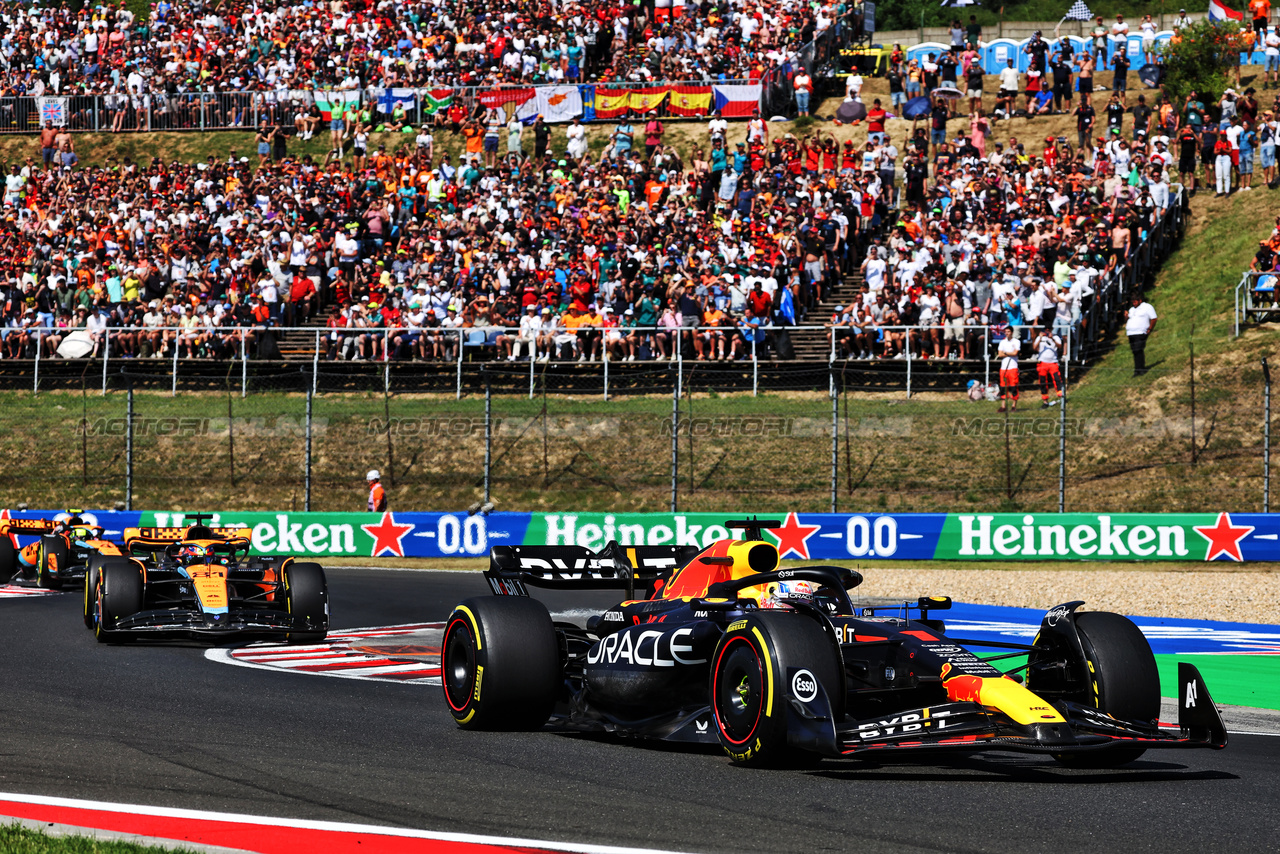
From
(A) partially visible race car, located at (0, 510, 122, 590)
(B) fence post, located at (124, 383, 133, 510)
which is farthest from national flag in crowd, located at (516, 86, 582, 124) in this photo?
(A) partially visible race car, located at (0, 510, 122, 590)

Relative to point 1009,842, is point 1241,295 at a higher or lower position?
higher

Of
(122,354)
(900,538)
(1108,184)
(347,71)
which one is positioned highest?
(347,71)

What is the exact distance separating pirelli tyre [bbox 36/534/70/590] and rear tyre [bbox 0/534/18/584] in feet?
1.68

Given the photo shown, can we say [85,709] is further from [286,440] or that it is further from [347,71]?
[347,71]

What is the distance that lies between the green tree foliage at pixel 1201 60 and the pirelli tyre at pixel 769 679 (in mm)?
28005

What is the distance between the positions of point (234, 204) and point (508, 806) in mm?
28767

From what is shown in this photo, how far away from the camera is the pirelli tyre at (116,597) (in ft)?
42.3

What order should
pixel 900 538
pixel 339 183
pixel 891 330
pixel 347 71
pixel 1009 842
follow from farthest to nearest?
1. pixel 347 71
2. pixel 339 183
3. pixel 891 330
4. pixel 900 538
5. pixel 1009 842

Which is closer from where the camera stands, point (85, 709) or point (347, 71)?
point (85, 709)

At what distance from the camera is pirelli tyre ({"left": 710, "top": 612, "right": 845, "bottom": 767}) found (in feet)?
21.8

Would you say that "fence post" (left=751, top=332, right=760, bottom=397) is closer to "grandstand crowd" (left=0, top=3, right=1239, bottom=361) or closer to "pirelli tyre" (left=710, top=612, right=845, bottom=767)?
"grandstand crowd" (left=0, top=3, right=1239, bottom=361)

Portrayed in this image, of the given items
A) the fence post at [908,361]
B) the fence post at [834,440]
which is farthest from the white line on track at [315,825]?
the fence post at [908,361]

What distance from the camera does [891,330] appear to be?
24.2 metres

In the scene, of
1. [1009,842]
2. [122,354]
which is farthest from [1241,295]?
[1009,842]
